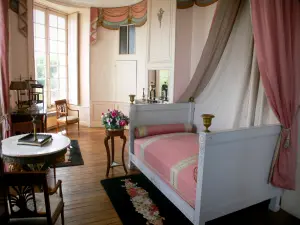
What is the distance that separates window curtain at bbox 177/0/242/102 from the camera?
279cm

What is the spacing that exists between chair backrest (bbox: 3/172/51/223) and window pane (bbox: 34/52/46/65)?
4.54 meters

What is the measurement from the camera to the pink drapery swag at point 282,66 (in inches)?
84.2

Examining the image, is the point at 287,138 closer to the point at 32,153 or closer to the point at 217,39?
the point at 217,39

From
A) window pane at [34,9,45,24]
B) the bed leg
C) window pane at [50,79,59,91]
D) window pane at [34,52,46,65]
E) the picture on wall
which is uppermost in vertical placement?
window pane at [34,9,45,24]

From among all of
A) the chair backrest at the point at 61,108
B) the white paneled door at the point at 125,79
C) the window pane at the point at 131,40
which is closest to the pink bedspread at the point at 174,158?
the white paneled door at the point at 125,79

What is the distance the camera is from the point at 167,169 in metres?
2.56

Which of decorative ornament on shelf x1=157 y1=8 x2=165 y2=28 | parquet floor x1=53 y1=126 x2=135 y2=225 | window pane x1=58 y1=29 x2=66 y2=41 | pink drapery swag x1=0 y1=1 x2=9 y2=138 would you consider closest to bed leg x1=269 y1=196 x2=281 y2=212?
parquet floor x1=53 y1=126 x2=135 y2=225

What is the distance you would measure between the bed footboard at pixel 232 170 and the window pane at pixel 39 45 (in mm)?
4913

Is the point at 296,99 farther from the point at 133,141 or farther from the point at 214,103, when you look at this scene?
the point at 133,141

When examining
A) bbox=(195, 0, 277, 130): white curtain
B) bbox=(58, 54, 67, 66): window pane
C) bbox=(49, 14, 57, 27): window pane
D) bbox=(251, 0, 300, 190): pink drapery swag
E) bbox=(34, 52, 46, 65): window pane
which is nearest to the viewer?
bbox=(251, 0, 300, 190): pink drapery swag

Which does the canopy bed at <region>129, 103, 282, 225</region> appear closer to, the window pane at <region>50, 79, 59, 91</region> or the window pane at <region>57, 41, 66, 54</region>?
the window pane at <region>50, 79, 59, 91</region>

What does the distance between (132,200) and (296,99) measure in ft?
6.58

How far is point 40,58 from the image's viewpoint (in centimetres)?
567

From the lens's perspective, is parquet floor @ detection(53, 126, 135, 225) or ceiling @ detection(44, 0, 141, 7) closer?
parquet floor @ detection(53, 126, 135, 225)
